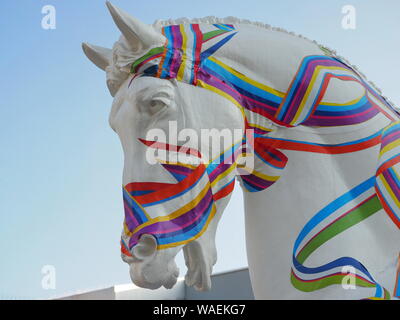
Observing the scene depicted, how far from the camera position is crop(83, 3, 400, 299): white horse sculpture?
2176 millimetres

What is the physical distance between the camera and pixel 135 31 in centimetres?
229

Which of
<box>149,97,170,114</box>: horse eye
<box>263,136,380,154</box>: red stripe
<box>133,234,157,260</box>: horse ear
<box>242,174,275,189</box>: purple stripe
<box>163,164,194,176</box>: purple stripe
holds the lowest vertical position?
<box>133,234,157,260</box>: horse ear

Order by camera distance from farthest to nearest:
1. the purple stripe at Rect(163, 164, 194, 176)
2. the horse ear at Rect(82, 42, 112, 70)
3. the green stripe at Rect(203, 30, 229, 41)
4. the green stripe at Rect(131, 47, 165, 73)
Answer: the horse ear at Rect(82, 42, 112, 70) < the green stripe at Rect(203, 30, 229, 41) < the green stripe at Rect(131, 47, 165, 73) < the purple stripe at Rect(163, 164, 194, 176)

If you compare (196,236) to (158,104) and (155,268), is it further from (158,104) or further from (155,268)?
(158,104)

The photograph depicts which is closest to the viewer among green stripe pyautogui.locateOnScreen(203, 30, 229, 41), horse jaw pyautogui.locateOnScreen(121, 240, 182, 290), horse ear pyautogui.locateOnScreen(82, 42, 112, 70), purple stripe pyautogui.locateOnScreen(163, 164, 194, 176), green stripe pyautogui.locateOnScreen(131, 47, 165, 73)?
horse jaw pyautogui.locateOnScreen(121, 240, 182, 290)

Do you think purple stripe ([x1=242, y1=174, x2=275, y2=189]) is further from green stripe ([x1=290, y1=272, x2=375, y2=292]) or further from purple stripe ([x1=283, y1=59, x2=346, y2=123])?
green stripe ([x1=290, y1=272, x2=375, y2=292])

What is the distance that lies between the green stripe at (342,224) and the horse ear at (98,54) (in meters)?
1.31

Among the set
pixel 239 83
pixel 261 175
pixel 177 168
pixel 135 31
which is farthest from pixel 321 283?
pixel 135 31

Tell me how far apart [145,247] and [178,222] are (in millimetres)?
169

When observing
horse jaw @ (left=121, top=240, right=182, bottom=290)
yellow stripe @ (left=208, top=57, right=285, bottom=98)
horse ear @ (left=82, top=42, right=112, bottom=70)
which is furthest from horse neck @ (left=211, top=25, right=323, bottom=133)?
horse jaw @ (left=121, top=240, right=182, bottom=290)

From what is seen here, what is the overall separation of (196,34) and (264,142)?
1.92ft

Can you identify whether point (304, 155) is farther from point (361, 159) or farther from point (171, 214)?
point (171, 214)

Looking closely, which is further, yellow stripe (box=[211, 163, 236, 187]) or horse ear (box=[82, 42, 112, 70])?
horse ear (box=[82, 42, 112, 70])

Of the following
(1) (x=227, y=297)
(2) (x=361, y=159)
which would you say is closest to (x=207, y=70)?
(2) (x=361, y=159)
